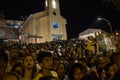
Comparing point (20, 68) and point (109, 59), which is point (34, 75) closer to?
point (20, 68)

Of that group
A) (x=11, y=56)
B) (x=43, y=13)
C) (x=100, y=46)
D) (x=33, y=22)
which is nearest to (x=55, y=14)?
(x=43, y=13)

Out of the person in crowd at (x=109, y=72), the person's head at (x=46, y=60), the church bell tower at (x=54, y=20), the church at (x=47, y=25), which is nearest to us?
the person's head at (x=46, y=60)

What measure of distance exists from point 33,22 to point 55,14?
20.7 ft

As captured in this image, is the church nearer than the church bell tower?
Yes

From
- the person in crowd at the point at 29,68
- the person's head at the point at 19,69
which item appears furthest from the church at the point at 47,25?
the person in crowd at the point at 29,68

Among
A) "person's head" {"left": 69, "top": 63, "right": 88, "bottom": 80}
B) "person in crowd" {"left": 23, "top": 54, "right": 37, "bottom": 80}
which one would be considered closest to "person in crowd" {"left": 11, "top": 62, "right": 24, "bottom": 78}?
"person in crowd" {"left": 23, "top": 54, "right": 37, "bottom": 80}

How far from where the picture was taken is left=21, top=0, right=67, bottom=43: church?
56.4 metres

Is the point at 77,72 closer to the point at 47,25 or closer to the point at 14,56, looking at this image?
the point at 14,56

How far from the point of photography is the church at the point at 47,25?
56359mm

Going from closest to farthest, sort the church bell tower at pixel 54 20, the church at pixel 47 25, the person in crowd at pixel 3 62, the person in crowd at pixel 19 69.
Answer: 1. the person in crowd at pixel 3 62
2. the person in crowd at pixel 19 69
3. the church at pixel 47 25
4. the church bell tower at pixel 54 20

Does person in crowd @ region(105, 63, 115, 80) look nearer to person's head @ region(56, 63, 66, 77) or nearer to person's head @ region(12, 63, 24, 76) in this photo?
person's head @ region(56, 63, 66, 77)

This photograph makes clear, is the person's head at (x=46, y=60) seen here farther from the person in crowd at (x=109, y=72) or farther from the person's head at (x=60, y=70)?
the person in crowd at (x=109, y=72)

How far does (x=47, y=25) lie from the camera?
5791 cm

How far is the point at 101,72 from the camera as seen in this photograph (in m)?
6.78
